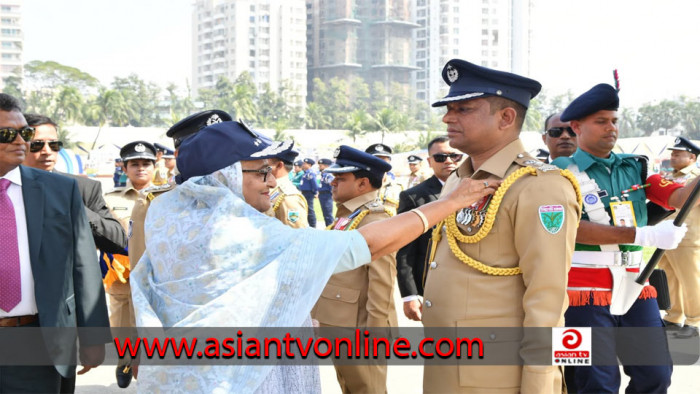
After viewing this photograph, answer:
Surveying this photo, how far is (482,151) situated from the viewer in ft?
10.2

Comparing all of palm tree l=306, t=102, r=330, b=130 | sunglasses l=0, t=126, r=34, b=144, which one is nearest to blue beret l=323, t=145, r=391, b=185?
sunglasses l=0, t=126, r=34, b=144

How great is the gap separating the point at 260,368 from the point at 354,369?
218 cm

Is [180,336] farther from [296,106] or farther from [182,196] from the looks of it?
[296,106]

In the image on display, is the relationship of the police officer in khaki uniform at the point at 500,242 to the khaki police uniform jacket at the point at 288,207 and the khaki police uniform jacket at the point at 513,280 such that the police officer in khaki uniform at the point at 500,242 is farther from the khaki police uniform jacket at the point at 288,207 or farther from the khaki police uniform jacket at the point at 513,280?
the khaki police uniform jacket at the point at 288,207

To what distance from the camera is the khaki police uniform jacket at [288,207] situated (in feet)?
20.6

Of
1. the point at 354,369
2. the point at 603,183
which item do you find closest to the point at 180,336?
the point at 354,369

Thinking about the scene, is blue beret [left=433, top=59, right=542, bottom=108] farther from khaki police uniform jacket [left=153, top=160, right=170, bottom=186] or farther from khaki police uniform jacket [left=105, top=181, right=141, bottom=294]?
khaki police uniform jacket [left=153, top=160, right=170, bottom=186]

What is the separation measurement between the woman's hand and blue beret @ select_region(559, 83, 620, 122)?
1.32 meters

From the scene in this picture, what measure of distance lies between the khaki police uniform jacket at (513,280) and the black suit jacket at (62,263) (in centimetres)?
169

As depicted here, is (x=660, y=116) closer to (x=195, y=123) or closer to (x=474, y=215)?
(x=195, y=123)

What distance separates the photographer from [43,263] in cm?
334

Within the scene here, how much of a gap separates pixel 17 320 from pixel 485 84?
246cm

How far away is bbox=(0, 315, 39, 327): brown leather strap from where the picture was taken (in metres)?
3.29

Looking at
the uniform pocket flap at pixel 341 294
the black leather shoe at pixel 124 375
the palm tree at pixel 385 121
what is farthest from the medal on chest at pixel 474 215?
the palm tree at pixel 385 121
